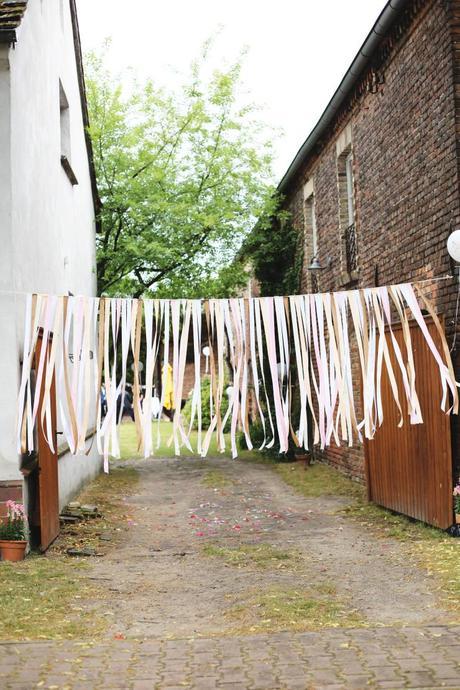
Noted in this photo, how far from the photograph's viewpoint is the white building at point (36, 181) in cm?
790

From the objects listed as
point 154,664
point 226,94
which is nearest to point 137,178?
point 226,94

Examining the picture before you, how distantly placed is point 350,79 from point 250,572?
7415 mm

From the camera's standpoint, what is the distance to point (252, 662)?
5004mm

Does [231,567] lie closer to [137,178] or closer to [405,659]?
[405,659]

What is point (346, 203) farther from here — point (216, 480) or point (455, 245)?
point (455, 245)

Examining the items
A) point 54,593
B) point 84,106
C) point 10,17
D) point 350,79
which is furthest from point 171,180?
point 54,593

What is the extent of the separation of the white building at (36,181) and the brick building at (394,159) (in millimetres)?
3935

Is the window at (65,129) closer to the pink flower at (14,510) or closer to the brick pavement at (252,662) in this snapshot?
the pink flower at (14,510)

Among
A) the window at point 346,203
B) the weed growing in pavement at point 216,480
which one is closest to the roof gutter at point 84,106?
the window at point 346,203

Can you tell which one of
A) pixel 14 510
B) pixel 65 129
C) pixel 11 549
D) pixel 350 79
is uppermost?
pixel 350 79

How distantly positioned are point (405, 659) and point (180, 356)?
282 cm

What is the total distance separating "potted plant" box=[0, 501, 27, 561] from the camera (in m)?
7.79

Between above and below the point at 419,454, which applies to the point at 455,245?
above

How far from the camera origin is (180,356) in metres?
6.74
